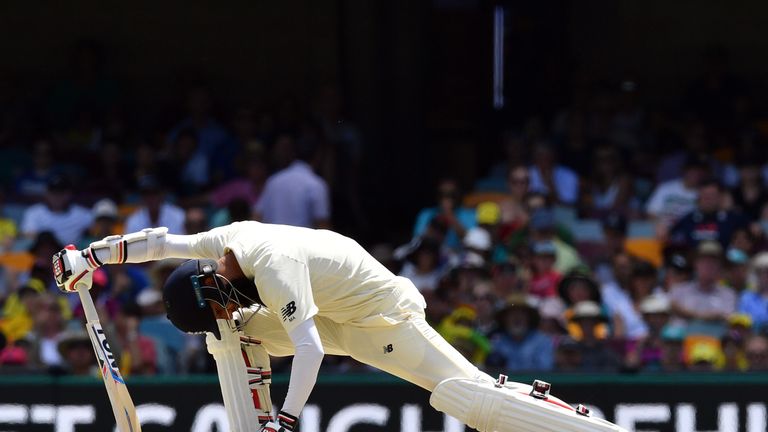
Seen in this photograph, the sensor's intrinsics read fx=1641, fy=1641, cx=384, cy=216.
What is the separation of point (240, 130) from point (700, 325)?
15.0ft

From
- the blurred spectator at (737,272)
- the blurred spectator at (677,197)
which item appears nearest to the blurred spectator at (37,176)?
the blurred spectator at (677,197)

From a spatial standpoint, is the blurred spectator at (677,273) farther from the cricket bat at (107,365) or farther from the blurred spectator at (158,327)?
the cricket bat at (107,365)

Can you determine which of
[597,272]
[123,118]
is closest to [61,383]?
[597,272]

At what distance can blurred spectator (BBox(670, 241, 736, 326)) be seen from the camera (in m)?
11.5

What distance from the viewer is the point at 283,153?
42.4 ft

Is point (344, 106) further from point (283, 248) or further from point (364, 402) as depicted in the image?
point (283, 248)

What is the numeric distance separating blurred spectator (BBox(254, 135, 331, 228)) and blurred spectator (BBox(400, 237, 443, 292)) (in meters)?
0.75

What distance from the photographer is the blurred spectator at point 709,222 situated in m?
12.4

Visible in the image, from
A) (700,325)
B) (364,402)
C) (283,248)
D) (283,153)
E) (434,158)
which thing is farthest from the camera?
(434,158)

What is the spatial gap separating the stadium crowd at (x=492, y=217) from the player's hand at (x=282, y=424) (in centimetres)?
266

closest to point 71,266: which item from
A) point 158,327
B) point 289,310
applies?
point 289,310

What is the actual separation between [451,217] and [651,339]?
218cm

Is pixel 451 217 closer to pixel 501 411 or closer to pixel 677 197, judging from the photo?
pixel 677 197

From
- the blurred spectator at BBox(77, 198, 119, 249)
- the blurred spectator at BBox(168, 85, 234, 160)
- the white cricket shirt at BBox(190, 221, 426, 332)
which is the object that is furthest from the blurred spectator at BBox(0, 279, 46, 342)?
the white cricket shirt at BBox(190, 221, 426, 332)
